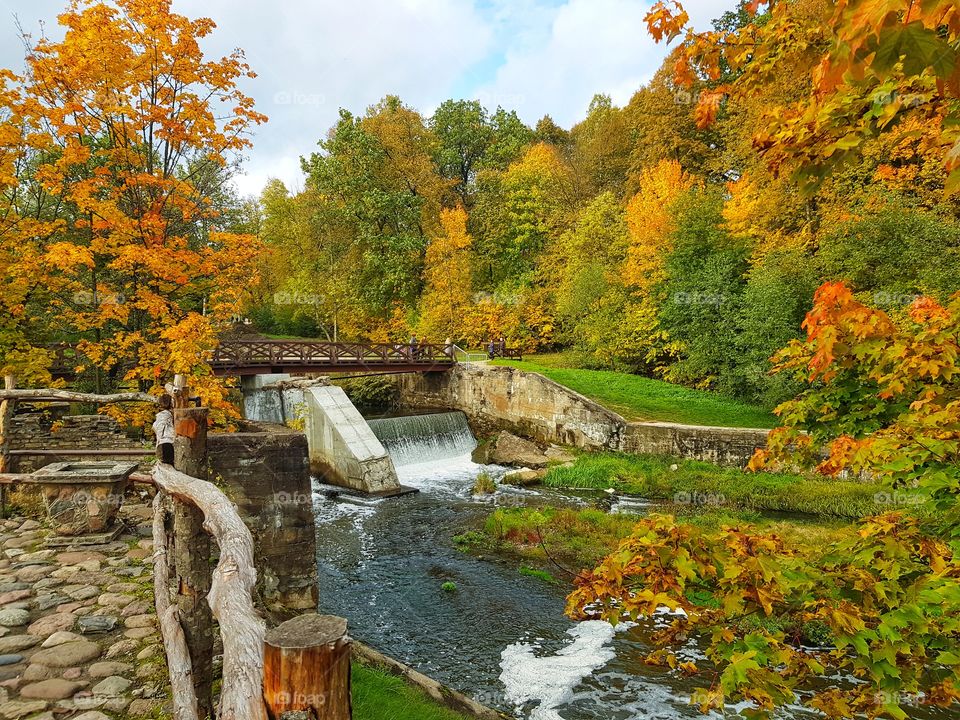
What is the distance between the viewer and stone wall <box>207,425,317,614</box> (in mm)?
5758

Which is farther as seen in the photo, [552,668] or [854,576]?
[552,668]

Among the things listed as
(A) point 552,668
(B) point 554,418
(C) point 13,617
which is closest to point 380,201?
(B) point 554,418

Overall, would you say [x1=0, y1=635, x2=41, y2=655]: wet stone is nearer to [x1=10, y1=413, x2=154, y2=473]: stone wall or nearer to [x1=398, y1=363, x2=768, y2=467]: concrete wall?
[x1=10, y1=413, x2=154, y2=473]: stone wall

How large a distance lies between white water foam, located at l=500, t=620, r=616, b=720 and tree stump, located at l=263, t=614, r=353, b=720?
17.5ft

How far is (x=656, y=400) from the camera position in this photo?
18859mm

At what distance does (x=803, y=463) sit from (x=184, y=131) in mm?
10825

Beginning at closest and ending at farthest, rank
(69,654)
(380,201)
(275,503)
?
(69,654)
(275,503)
(380,201)

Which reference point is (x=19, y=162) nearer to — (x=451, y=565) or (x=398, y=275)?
(x=451, y=565)

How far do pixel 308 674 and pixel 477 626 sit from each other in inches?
270

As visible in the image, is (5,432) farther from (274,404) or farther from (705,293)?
(705,293)

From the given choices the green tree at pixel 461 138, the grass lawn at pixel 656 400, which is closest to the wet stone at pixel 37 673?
the grass lawn at pixel 656 400

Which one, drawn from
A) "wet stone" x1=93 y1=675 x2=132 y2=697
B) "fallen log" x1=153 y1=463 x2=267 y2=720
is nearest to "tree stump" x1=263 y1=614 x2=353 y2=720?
"fallen log" x1=153 y1=463 x2=267 y2=720

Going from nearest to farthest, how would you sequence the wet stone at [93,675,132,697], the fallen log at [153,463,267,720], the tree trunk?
the fallen log at [153,463,267,720]
the wet stone at [93,675,132,697]
the tree trunk

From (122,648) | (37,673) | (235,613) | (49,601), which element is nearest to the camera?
(235,613)
